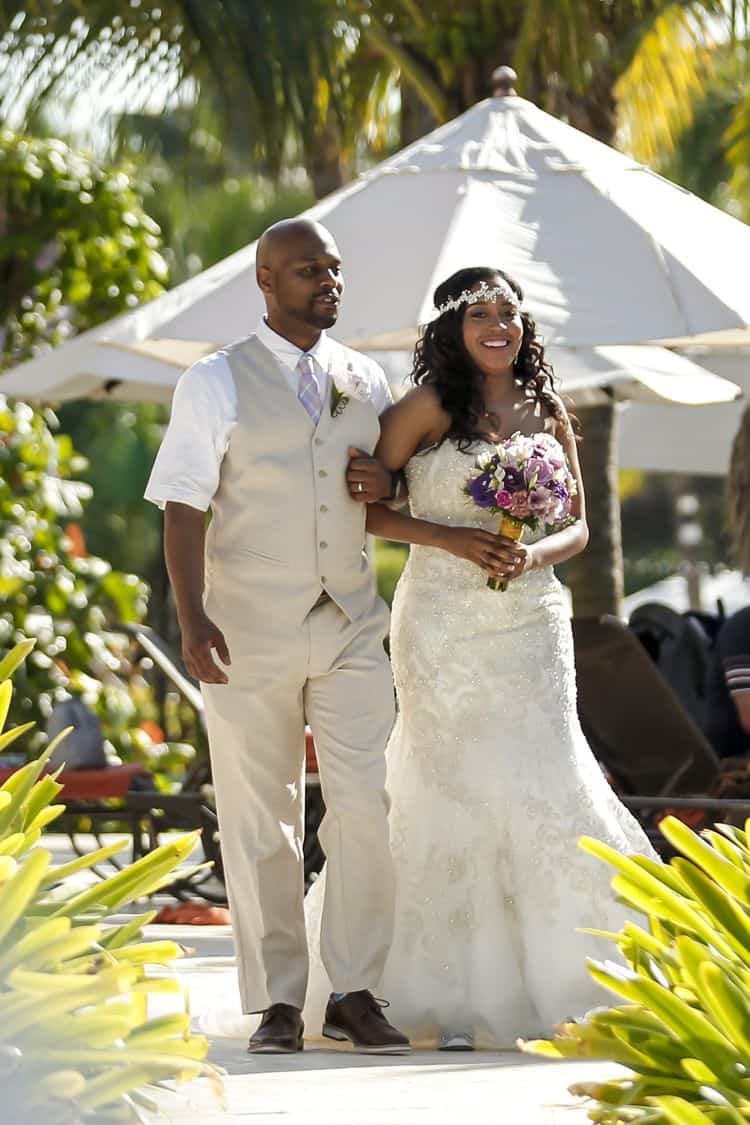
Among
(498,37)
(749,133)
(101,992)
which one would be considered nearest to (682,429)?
(749,133)

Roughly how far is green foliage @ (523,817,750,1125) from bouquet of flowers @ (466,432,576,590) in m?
1.81

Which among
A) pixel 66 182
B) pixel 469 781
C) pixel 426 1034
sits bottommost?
pixel 426 1034

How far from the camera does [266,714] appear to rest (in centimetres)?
518

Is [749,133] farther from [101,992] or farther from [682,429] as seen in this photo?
[101,992]

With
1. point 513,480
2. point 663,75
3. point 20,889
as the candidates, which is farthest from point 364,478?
point 663,75

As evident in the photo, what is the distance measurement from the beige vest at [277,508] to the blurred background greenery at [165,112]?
4.36 meters

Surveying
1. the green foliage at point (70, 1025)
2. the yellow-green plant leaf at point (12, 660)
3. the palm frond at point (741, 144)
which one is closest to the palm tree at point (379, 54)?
the palm frond at point (741, 144)

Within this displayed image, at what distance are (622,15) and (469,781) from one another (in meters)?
6.75

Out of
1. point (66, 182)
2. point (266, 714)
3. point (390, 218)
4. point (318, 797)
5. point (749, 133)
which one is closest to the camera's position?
point (266, 714)

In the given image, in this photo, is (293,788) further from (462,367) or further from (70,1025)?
(70,1025)

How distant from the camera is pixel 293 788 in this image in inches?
207

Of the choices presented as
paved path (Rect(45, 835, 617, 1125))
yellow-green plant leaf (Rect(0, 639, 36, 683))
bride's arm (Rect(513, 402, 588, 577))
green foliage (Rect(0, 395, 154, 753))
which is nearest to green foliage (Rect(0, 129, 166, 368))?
green foliage (Rect(0, 395, 154, 753))

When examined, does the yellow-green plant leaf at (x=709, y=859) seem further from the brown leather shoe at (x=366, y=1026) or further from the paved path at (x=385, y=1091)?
the brown leather shoe at (x=366, y=1026)

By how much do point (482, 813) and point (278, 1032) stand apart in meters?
0.77
